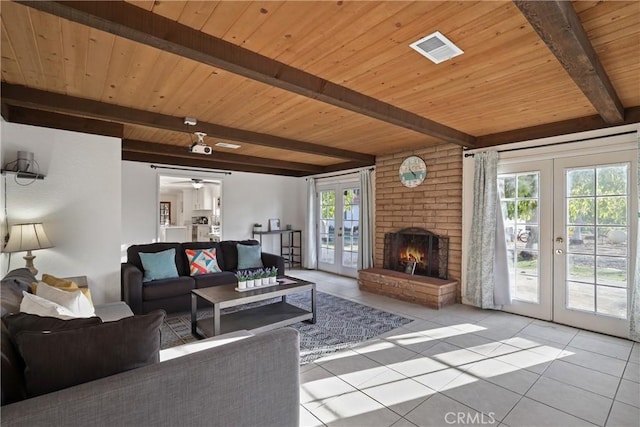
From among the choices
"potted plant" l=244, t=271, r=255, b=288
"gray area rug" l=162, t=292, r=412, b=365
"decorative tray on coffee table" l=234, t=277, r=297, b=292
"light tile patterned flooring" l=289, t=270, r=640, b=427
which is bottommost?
"light tile patterned flooring" l=289, t=270, r=640, b=427

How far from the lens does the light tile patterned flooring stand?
6.61 feet

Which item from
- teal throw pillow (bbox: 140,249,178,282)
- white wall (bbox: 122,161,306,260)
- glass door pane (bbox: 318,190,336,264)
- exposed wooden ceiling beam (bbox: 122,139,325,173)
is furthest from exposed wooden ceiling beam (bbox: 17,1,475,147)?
white wall (bbox: 122,161,306,260)

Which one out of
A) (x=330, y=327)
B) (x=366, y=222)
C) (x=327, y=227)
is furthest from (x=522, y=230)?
(x=327, y=227)

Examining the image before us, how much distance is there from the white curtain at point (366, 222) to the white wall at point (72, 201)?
3.85 metres

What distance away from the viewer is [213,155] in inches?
→ 213

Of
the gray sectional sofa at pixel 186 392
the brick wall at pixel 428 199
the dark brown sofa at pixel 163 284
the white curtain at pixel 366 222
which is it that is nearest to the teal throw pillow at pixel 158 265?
the dark brown sofa at pixel 163 284

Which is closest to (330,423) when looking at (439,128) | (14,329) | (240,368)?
(240,368)

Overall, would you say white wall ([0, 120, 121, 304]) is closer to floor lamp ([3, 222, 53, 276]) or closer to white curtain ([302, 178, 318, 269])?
floor lamp ([3, 222, 53, 276])

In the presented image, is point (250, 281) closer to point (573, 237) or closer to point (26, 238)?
point (26, 238)

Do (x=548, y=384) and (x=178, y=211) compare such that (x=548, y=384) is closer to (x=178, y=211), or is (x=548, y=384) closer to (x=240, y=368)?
(x=240, y=368)

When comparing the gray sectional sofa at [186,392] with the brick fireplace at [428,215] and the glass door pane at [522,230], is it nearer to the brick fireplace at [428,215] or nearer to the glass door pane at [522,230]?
the brick fireplace at [428,215]

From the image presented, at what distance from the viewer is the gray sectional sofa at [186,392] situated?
989mm

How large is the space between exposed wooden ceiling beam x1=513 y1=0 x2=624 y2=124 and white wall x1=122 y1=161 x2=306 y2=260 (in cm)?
572

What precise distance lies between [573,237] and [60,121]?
5.97 m
